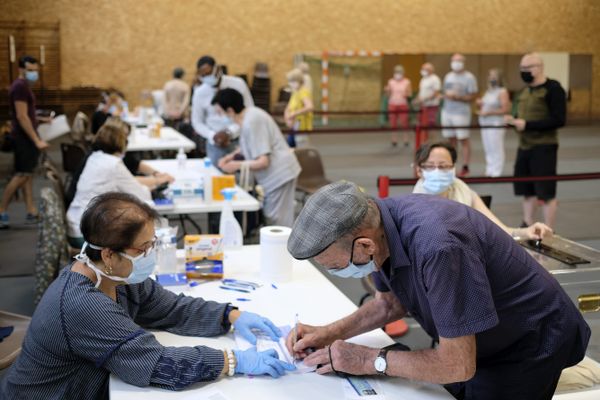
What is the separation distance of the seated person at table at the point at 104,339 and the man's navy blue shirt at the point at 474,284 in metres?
0.52

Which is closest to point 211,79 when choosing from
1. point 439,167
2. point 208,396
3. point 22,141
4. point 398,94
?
point 22,141

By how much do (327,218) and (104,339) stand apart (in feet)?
2.30

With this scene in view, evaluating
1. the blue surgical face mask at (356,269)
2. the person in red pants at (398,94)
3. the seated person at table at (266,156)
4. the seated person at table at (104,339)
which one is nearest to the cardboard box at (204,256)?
the seated person at table at (104,339)

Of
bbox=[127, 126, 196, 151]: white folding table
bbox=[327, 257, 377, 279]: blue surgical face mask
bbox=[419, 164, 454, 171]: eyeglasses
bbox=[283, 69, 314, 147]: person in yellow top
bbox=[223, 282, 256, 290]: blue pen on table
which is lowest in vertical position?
bbox=[223, 282, 256, 290]: blue pen on table

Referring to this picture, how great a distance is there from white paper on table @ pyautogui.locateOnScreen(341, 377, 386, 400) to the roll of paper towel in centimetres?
97

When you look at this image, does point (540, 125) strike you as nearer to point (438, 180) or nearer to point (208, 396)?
point (438, 180)

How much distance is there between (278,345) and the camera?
232 cm

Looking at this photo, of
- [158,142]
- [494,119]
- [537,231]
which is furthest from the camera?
[494,119]

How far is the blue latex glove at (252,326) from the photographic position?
2365mm

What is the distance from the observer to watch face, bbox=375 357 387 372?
198 centimetres

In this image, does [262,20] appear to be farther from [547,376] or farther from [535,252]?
[547,376]

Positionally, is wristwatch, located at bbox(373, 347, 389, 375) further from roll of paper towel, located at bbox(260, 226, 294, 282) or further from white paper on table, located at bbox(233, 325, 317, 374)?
roll of paper towel, located at bbox(260, 226, 294, 282)

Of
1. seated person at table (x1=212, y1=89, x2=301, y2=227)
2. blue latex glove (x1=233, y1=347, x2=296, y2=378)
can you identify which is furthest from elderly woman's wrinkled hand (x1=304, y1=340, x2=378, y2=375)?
seated person at table (x1=212, y1=89, x2=301, y2=227)

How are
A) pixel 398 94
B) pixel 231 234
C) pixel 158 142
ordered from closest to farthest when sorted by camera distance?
pixel 231 234
pixel 158 142
pixel 398 94
